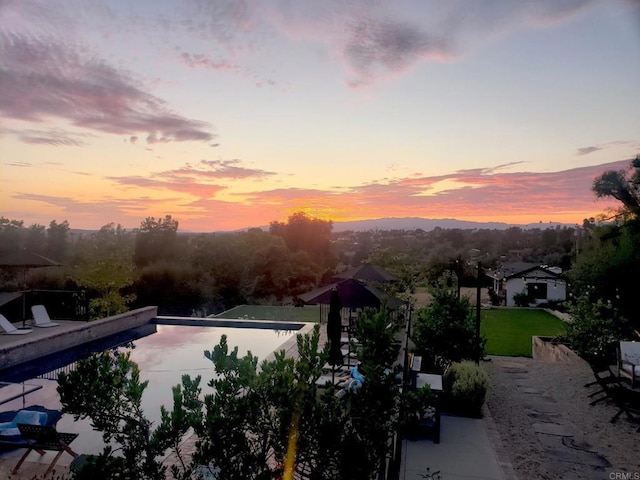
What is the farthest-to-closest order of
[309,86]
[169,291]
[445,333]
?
[169,291] < [309,86] < [445,333]

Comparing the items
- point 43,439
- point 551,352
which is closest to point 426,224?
point 551,352

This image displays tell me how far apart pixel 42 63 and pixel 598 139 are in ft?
59.1

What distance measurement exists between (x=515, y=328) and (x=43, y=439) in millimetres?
22206

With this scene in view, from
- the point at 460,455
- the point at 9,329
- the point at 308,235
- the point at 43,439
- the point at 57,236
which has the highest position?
the point at 308,235

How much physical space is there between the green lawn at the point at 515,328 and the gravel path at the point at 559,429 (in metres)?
3.43

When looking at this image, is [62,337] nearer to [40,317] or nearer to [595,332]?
[40,317]

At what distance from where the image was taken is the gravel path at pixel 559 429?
268 inches

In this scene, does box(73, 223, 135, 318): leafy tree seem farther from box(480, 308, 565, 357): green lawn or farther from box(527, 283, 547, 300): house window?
box(527, 283, 547, 300): house window

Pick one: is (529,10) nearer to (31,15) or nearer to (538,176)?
(31,15)

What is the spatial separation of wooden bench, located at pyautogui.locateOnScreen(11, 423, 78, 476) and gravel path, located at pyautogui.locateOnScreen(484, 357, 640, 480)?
6.58 metres

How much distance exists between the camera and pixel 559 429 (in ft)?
27.4

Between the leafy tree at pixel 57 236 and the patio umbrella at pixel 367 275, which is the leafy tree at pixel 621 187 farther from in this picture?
the leafy tree at pixel 57 236

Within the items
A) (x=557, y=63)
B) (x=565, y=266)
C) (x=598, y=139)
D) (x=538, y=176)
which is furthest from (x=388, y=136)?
(x=565, y=266)

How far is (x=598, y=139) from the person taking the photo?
15.1m
